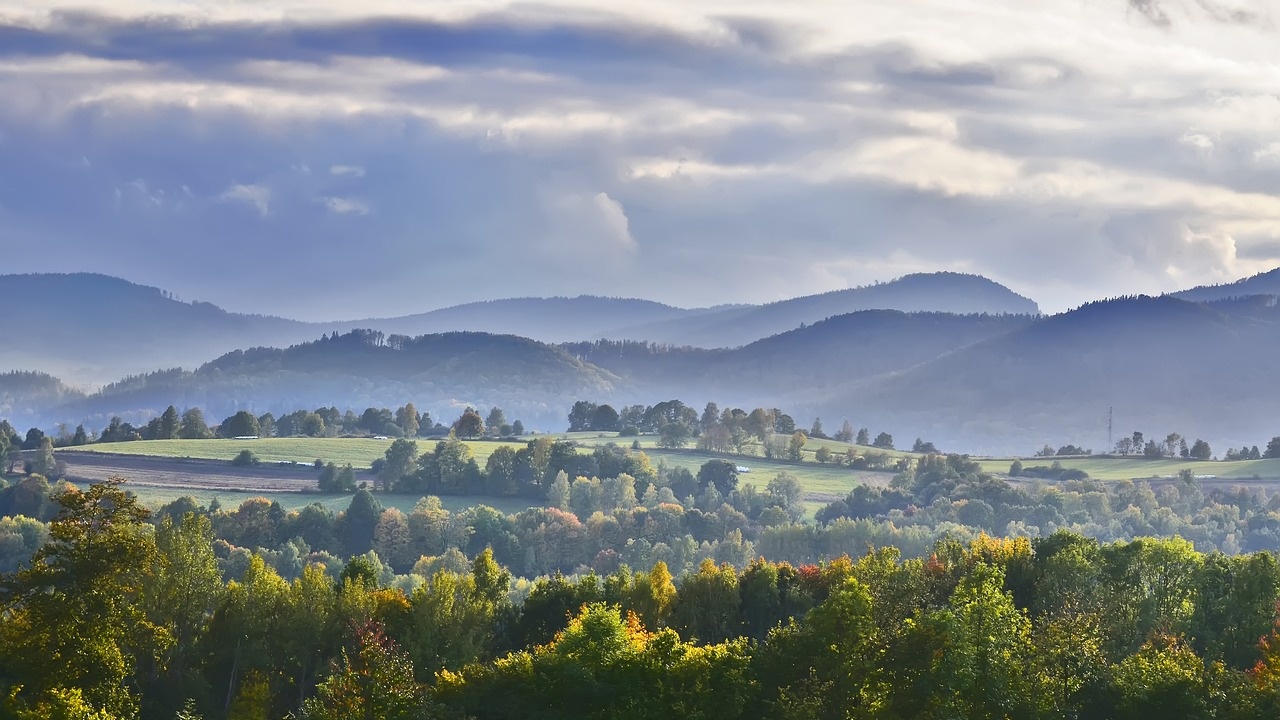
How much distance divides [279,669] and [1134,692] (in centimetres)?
4467

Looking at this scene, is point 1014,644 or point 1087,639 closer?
point 1014,644

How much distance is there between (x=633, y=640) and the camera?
7100 centimetres

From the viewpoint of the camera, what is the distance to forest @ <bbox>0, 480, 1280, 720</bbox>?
62.8 metres

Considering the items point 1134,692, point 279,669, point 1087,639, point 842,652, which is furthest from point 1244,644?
point 279,669

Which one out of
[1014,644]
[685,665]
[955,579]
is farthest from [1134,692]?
[955,579]

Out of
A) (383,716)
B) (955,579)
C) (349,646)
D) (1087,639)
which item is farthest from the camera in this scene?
(955,579)

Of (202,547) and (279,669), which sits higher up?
(202,547)

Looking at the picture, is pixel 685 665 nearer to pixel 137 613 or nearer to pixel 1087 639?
pixel 1087 639

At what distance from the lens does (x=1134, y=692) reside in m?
63.1

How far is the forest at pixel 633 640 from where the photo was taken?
6278 centimetres

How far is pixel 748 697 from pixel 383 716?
14608 mm

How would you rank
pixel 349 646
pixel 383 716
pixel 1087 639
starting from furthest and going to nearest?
1. pixel 349 646
2. pixel 1087 639
3. pixel 383 716

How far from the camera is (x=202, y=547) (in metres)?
87.4

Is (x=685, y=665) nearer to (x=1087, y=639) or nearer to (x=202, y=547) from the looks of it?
(x=1087, y=639)
